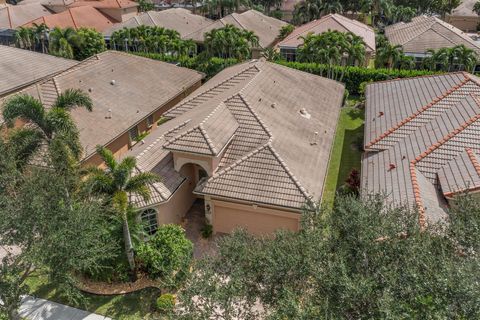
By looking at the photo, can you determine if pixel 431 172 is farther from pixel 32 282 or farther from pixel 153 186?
pixel 32 282

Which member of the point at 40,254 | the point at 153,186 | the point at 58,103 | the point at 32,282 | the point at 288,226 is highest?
the point at 58,103

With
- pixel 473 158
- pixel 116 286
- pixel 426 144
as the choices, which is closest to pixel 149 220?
pixel 116 286

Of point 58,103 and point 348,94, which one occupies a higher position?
point 58,103

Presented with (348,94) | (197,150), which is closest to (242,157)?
(197,150)

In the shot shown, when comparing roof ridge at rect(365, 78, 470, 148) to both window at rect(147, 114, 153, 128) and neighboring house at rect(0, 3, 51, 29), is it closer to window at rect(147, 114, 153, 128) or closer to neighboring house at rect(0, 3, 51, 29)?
window at rect(147, 114, 153, 128)

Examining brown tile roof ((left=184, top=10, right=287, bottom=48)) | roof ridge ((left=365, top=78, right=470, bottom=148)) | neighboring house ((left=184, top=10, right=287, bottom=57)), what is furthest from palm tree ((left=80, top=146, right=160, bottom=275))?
brown tile roof ((left=184, top=10, right=287, bottom=48))

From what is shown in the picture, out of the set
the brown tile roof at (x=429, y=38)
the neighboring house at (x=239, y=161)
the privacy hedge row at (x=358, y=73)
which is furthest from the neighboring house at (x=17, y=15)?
the brown tile roof at (x=429, y=38)

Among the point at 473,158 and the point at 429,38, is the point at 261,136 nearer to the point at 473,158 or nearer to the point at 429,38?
the point at 473,158
